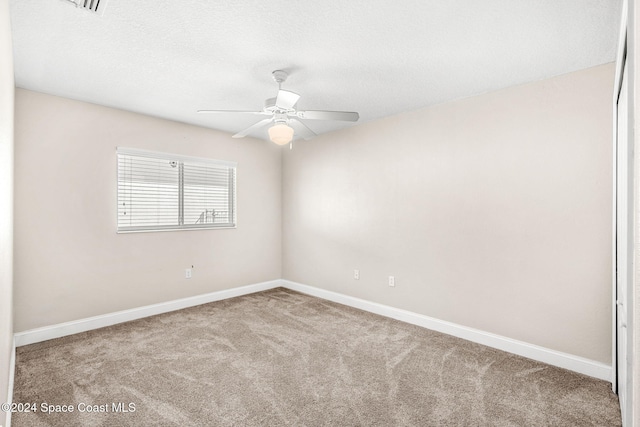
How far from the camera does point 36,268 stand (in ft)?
10.3

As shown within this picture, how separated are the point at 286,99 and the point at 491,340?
9.45 feet

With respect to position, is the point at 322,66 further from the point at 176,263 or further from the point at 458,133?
the point at 176,263

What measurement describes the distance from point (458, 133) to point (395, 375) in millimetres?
2408

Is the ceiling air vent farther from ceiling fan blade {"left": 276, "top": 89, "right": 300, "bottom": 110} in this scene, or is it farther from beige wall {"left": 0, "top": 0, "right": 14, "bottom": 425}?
ceiling fan blade {"left": 276, "top": 89, "right": 300, "bottom": 110}

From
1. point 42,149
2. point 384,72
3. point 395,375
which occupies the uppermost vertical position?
point 384,72

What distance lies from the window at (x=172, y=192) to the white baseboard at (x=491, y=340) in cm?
211

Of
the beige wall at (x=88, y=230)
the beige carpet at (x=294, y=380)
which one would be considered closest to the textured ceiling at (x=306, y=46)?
the beige wall at (x=88, y=230)

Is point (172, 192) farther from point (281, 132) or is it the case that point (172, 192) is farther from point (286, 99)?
point (286, 99)

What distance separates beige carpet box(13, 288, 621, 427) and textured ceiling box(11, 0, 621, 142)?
2.45m

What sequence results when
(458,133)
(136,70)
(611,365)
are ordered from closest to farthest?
(611,365)
(136,70)
(458,133)

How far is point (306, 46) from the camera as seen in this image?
2.25m

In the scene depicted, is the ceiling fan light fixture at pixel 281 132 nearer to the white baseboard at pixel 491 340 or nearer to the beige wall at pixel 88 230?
the beige wall at pixel 88 230

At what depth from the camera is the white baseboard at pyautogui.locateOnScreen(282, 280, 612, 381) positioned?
2.53 meters

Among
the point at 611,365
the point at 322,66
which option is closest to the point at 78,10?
the point at 322,66
